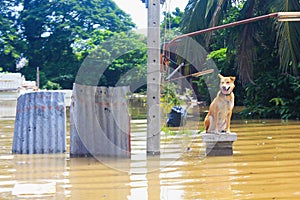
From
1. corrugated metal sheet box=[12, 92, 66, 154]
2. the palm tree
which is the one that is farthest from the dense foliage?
corrugated metal sheet box=[12, 92, 66, 154]

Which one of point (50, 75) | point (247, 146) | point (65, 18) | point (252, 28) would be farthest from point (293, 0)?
point (65, 18)

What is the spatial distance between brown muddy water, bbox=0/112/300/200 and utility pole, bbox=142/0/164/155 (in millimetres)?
229

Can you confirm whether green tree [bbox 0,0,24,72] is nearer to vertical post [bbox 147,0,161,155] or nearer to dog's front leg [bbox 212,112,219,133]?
vertical post [bbox 147,0,161,155]

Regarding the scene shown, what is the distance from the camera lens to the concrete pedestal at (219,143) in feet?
24.2

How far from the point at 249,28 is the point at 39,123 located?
30.1 ft

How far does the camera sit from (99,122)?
7293 mm

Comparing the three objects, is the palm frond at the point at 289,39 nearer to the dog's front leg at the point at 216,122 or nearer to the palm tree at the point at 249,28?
the palm tree at the point at 249,28

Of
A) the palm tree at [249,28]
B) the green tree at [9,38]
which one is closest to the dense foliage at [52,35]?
the green tree at [9,38]

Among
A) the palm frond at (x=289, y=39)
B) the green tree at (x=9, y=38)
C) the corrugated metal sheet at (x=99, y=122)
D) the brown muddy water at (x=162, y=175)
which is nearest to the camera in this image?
the brown muddy water at (x=162, y=175)

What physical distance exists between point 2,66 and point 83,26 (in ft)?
20.3

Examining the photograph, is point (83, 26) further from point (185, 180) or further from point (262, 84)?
point (185, 180)

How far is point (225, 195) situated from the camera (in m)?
4.94

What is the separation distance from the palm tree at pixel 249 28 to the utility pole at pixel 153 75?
6021 mm

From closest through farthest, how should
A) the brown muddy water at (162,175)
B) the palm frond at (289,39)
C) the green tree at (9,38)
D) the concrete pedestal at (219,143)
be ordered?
the brown muddy water at (162,175)
the concrete pedestal at (219,143)
the palm frond at (289,39)
the green tree at (9,38)
